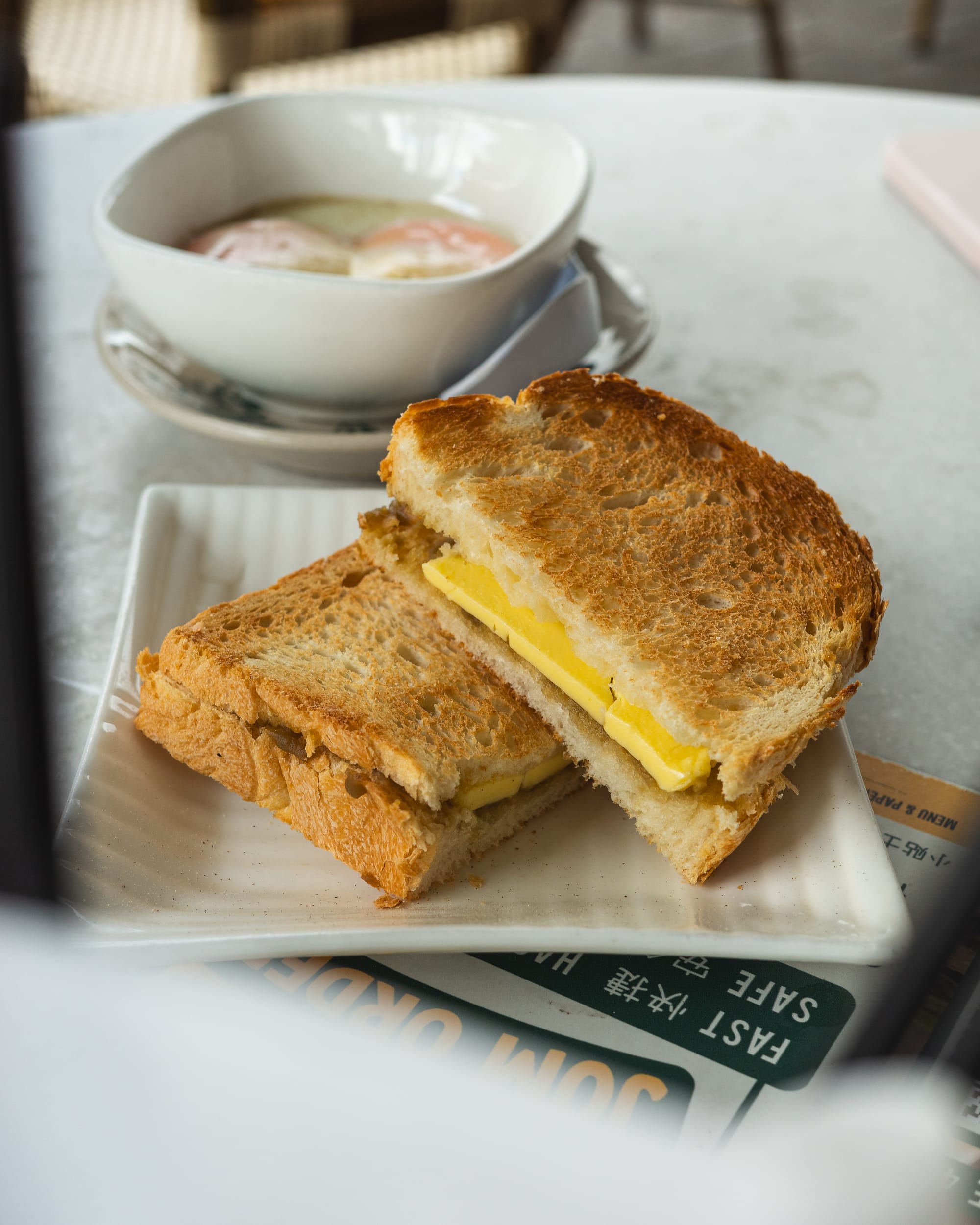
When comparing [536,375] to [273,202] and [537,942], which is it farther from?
[537,942]

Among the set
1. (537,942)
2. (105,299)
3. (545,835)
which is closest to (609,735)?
(545,835)

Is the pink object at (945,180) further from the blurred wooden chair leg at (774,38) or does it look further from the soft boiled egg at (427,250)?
the blurred wooden chair leg at (774,38)

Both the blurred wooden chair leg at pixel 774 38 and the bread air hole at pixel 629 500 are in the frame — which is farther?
the blurred wooden chair leg at pixel 774 38

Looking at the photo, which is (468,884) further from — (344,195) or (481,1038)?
(344,195)

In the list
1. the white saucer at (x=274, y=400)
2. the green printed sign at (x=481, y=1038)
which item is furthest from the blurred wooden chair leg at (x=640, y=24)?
the green printed sign at (x=481, y=1038)

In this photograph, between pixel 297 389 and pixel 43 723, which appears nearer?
pixel 43 723

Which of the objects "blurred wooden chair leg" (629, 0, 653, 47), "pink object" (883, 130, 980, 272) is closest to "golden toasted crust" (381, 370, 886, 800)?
"pink object" (883, 130, 980, 272)

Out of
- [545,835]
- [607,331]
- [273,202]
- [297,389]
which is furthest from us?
[273,202]

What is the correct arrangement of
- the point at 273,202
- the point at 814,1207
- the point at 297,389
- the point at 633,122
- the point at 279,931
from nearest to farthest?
the point at 814,1207 → the point at 279,931 → the point at 297,389 → the point at 273,202 → the point at 633,122
